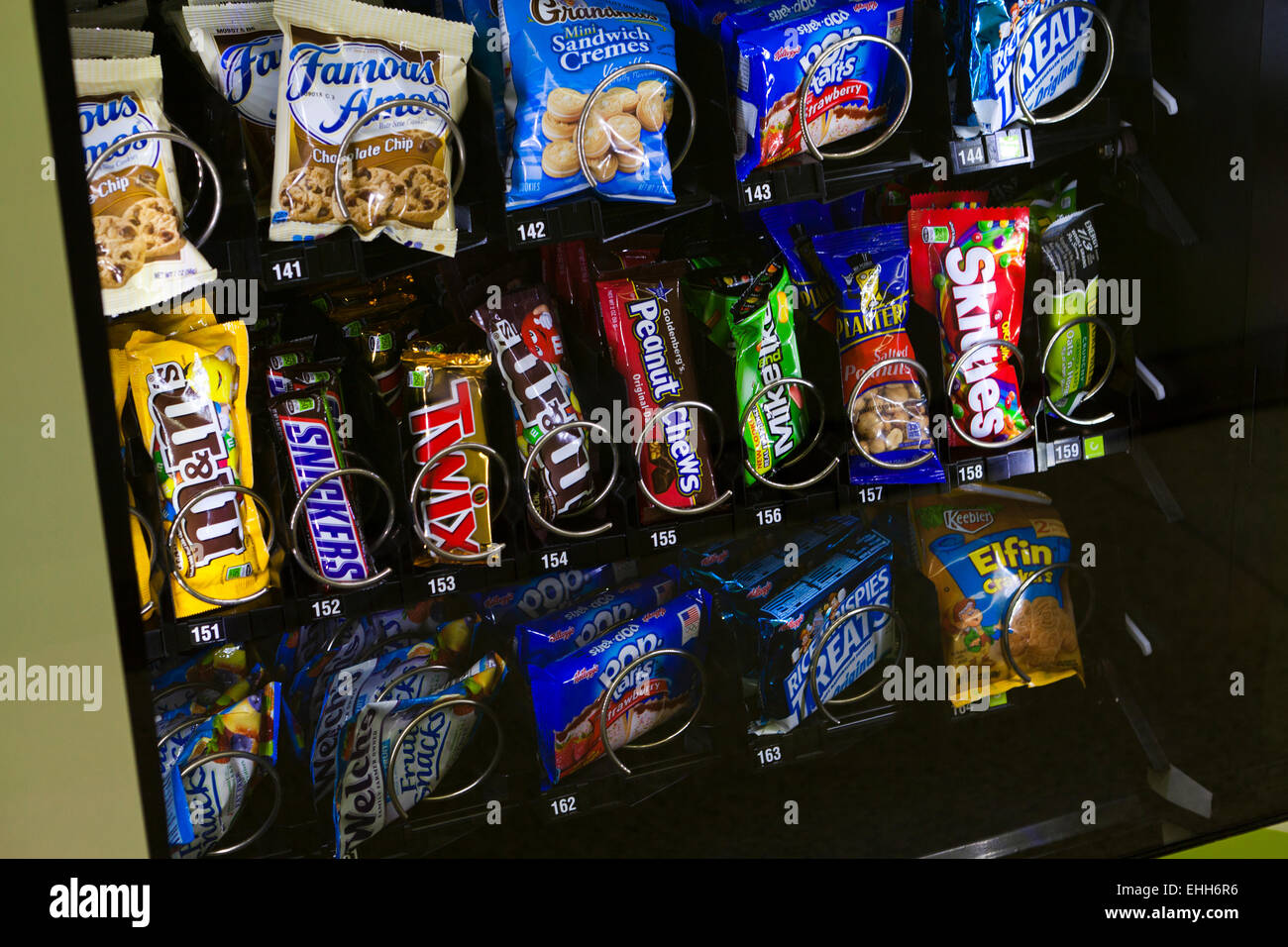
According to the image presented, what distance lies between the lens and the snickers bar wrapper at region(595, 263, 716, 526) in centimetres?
138

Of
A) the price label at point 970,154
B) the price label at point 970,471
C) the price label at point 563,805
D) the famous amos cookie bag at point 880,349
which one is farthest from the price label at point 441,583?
the price label at point 970,154

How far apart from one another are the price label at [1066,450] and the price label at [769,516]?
423 mm

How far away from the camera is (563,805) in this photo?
4.66ft

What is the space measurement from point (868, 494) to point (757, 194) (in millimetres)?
442

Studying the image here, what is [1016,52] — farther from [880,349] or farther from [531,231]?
[531,231]

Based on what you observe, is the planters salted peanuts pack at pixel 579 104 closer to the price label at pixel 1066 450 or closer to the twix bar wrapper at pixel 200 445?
the twix bar wrapper at pixel 200 445

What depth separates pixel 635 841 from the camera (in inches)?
61.2

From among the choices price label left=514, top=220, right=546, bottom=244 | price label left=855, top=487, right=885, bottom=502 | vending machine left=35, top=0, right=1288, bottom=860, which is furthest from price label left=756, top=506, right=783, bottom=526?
price label left=514, top=220, right=546, bottom=244

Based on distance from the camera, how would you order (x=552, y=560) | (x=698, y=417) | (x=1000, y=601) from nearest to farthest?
1. (x=552, y=560)
2. (x=698, y=417)
3. (x=1000, y=601)

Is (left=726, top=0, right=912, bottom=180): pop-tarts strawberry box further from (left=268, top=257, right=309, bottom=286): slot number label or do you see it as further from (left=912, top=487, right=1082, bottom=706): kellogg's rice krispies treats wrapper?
(left=912, top=487, right=1082, bottom=706): kellogg's rice krispies treats wrapper

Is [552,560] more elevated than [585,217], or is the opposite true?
[585,217]

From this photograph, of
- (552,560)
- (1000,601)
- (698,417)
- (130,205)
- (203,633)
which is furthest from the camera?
(1000,601)

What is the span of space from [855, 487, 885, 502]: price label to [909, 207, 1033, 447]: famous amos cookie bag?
16 cm

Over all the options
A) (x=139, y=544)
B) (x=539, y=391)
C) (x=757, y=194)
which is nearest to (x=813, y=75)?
(x=757, y=194)
